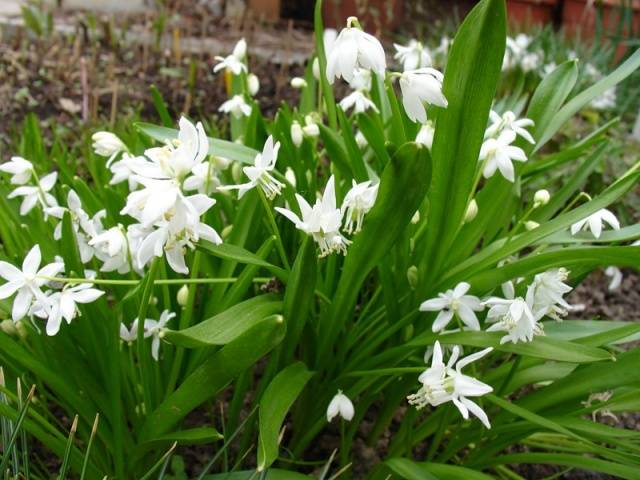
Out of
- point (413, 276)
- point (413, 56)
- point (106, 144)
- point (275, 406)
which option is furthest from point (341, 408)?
point (413, 56)

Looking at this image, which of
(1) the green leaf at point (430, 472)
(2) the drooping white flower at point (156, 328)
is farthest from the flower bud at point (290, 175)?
(1) the green leaf at point (430, 472)

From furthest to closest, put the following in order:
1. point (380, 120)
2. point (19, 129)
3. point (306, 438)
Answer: point (19, 129) < point (380, 120) < point (306, 438)

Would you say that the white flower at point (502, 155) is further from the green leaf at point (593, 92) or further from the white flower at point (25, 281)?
the white flower at point (25, 281)

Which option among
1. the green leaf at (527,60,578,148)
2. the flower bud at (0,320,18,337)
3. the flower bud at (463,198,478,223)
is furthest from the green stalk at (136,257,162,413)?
the green leaf at (527,60,578,148)

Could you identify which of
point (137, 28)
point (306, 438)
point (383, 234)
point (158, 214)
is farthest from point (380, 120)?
point (137, 28)

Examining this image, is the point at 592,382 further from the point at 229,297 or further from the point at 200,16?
the point at 200,16

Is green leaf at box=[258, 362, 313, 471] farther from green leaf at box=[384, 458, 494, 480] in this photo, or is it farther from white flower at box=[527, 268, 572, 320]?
white flower at box=[527, 268, 572, 320]
